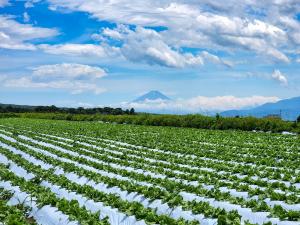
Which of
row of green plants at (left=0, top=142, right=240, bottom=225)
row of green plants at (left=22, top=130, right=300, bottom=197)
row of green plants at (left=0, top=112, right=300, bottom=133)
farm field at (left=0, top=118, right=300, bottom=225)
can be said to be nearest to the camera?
row of green plants at (left=0, top=142, right=240, bottom=225)

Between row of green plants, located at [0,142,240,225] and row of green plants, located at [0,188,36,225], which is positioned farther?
row of green plants, located at [0,188,36,225]

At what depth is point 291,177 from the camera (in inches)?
465

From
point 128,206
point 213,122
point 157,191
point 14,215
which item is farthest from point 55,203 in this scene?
point 213,122

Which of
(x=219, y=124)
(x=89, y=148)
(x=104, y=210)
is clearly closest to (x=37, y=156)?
(x=89, y=148)

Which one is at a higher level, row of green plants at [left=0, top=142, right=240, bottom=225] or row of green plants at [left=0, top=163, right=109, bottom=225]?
row of green plants at [left=0, top=142, right=240, bottom=225]

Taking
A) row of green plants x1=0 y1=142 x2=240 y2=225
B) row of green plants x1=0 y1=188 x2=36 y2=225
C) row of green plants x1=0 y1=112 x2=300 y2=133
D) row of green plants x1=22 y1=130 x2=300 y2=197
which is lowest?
row of green plants x1=0 y1=188 x2=36 y2=225

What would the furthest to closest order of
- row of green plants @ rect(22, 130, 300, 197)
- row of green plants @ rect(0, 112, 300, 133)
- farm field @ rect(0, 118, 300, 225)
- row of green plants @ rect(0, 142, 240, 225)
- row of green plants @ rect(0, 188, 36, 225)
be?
row of green plants @ rect(0, 112, 300, 133) < row of green plants @ rect(22, 130, 300, 197) < farm field @ rect(0, 118, 300, 225) < row of green plants @ rect(0, 188, 36, 225) < row of green plants @ rect(0, 142, 240, 225)

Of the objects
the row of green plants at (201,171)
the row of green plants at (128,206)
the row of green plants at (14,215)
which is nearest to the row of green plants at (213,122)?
the row of green plants at (201,171)

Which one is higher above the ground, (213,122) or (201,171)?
(213,122)

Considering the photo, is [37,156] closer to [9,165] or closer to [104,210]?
[9,165]

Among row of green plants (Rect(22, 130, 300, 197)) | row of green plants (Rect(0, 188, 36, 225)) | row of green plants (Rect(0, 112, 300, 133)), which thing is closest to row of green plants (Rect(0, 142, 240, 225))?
row of green plants (Rect(0, 188, 36, 225))

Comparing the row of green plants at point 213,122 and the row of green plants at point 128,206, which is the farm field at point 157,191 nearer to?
the row of green plants at point 128,206

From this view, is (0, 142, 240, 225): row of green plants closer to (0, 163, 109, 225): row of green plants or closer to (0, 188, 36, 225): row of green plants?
(0, 163, 109, 225): row of green plants

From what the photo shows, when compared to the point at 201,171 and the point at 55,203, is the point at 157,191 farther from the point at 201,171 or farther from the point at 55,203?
the point at 201,171
